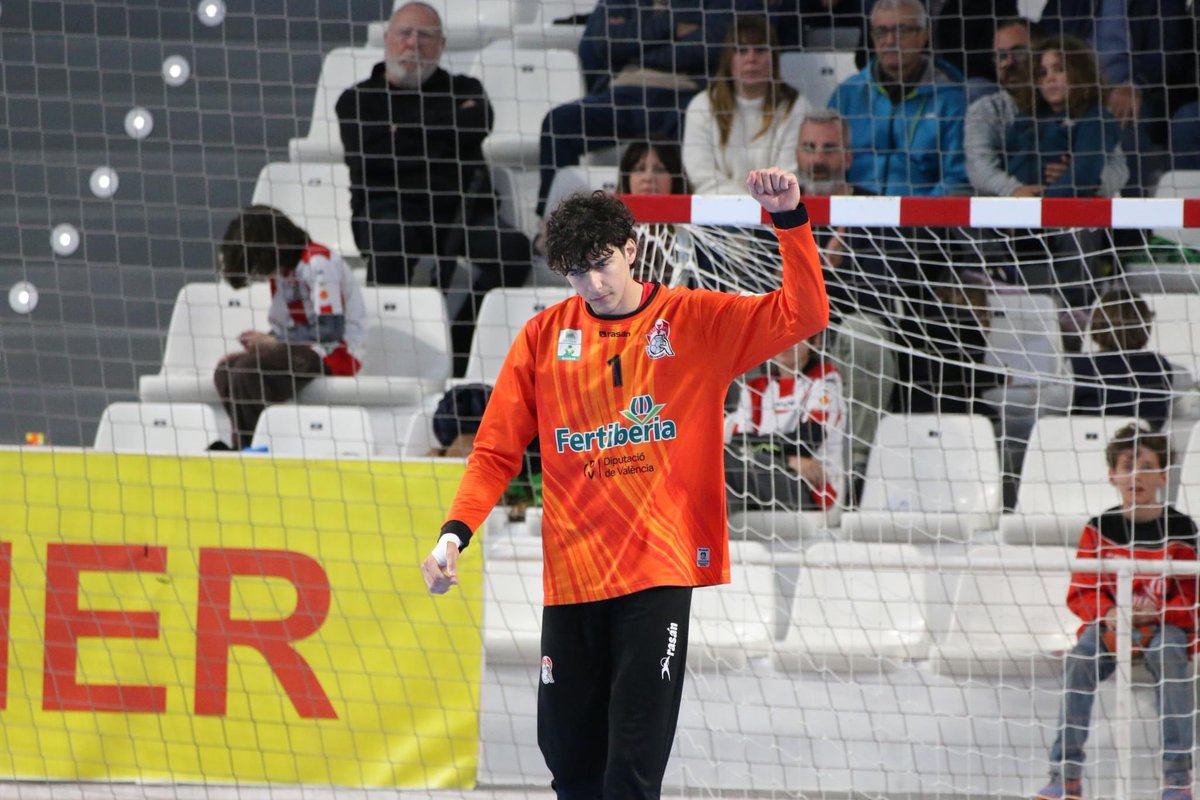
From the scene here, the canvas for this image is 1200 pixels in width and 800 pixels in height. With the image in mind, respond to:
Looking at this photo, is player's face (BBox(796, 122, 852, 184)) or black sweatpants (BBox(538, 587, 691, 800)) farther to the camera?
player's face (BBox(796, 122, 852, 184))

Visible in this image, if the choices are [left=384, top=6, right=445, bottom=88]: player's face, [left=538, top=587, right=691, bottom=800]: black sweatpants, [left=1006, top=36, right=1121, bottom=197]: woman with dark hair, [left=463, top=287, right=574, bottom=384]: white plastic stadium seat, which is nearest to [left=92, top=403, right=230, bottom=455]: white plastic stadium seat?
[left=463, top=287, right=574, bottom=384]: white plastic stadium seat

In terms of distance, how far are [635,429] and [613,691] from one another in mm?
604

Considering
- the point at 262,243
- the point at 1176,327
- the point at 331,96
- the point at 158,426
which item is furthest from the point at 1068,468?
the point at 331,96

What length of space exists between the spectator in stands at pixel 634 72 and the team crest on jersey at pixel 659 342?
4076 millimetres

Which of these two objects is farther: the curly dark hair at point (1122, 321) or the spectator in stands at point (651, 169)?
the spectator in stands at point (651, 169)

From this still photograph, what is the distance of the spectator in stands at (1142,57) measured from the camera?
25.1ft

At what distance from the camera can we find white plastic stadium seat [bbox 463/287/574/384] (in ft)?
23.3

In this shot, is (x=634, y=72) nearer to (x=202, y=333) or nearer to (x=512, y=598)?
(x=202, y=333)

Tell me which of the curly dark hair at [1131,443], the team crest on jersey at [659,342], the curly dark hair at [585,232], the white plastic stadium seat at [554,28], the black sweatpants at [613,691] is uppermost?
the white plastic stadium seat at [554,28]

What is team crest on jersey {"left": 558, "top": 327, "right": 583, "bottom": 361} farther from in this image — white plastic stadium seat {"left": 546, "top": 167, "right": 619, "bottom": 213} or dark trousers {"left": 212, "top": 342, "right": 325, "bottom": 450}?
white plastic stadium seat {"left": 546, "top": 167, "right": 619, "bottom": 213}

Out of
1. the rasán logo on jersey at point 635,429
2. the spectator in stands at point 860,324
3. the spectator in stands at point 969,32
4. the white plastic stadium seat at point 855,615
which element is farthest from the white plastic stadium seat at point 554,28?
the rasán logo on jersey at point 635,429

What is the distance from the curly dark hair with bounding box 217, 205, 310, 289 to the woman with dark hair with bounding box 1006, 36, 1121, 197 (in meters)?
3.54

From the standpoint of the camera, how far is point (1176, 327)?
6.74 metres

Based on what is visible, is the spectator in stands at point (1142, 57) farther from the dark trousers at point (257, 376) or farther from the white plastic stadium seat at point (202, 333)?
the white plastic stadium seat at point (202, 333)
